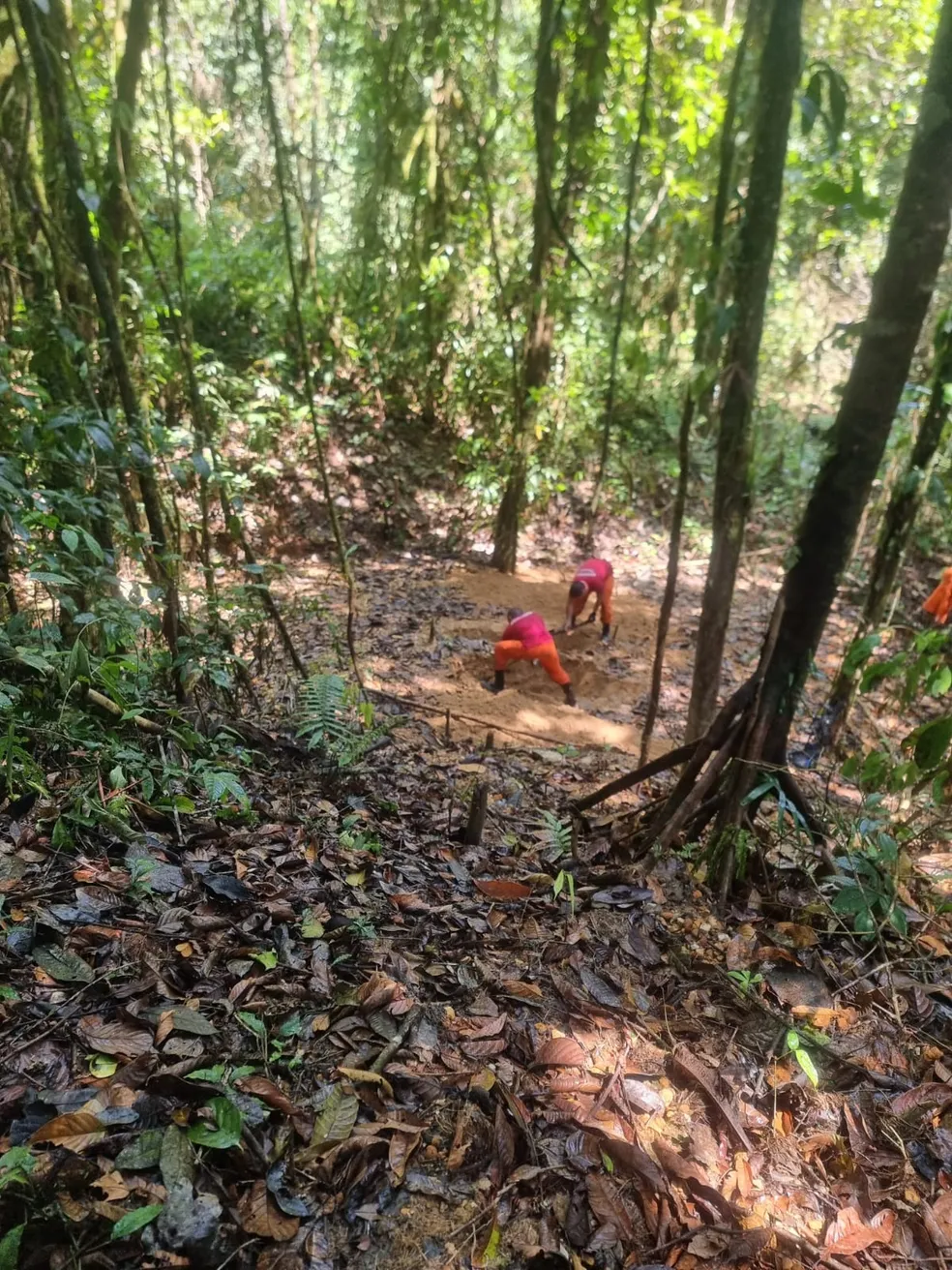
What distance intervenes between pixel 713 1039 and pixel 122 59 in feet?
24.6

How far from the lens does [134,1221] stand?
1.30 metres

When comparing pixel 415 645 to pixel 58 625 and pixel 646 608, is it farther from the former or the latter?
pixel 58 625

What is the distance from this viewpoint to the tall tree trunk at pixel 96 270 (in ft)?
9.72

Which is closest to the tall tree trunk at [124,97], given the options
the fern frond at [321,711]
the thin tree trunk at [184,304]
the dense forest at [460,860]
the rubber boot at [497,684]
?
the dense forest at [460,860]

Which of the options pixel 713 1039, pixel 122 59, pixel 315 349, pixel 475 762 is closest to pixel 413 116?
pixel 315 349

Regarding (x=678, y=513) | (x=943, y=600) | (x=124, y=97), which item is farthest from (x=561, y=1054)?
(x=943, y=600)

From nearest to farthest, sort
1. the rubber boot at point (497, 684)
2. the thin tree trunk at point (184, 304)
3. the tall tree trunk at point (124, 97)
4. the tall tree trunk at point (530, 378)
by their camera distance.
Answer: the thin tree trunk at point (184, 304) < the tall tree trunk at point (124, 97) < the rubber boot at point (497, 684) < the tall tree trunk at point (530, 378)

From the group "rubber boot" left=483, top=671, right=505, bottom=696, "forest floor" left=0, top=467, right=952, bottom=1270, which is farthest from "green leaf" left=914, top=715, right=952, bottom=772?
"rubber boot" left=483, top=671, right=505, bottom=696

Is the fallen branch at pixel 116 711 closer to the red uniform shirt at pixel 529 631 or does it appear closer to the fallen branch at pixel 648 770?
the fallen branch at pixel 648 770

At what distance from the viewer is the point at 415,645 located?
714cm

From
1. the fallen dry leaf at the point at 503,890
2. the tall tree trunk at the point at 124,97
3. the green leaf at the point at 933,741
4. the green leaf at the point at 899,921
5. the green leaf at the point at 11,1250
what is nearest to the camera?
the green leaf at the point at 11,1250

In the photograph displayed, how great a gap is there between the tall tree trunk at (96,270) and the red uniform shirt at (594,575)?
4789 mm

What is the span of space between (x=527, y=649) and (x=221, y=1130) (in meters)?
5.04

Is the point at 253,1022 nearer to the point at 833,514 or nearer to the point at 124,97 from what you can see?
the point at 833,514
